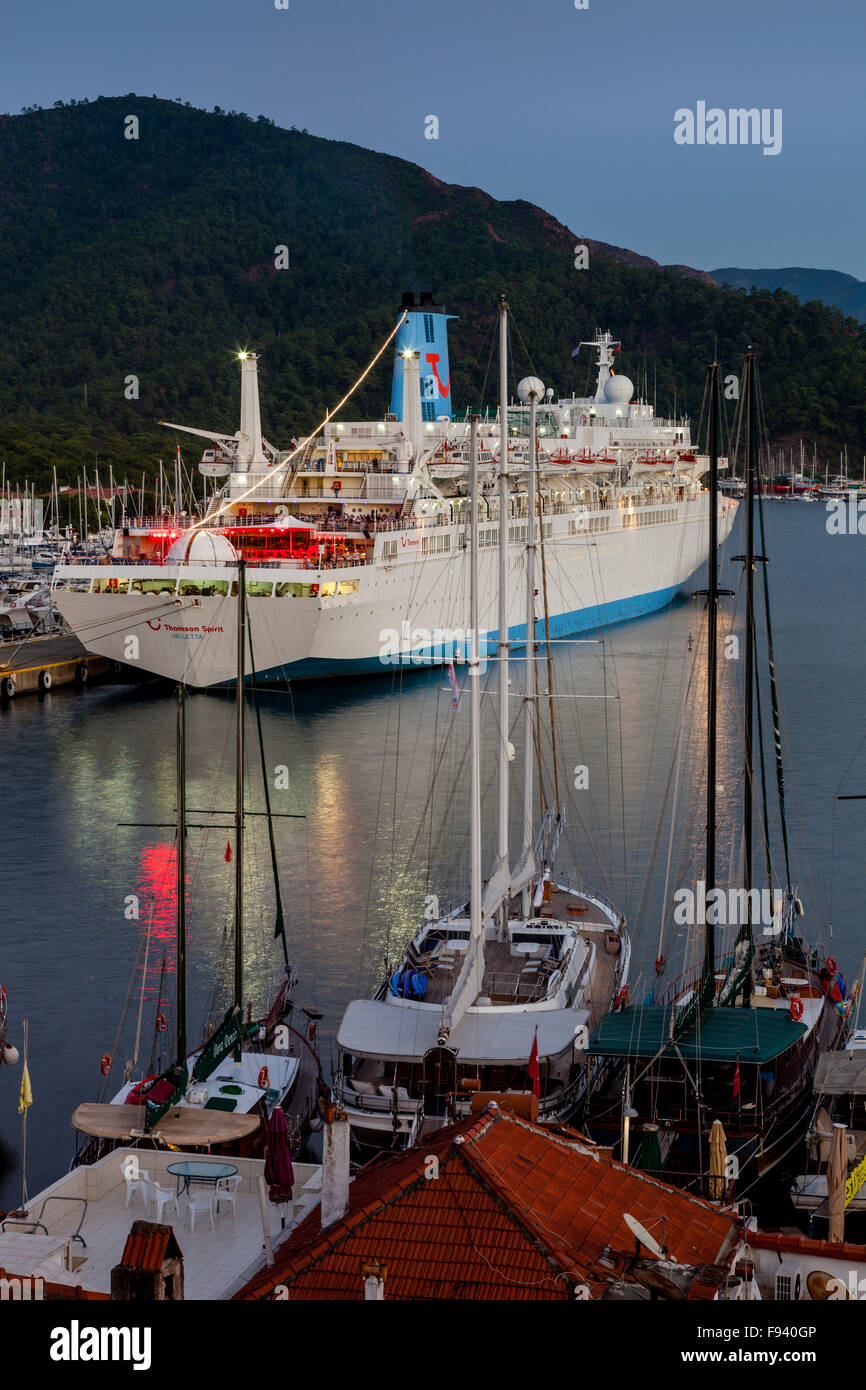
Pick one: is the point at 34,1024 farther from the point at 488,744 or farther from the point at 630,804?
the point at 488,744

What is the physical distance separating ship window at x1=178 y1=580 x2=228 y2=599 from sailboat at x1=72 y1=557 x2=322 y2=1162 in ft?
90.4

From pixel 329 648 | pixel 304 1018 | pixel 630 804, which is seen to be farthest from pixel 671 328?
pixel 304 1018

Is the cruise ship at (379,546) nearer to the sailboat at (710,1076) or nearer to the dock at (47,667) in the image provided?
the dock at (47,667)

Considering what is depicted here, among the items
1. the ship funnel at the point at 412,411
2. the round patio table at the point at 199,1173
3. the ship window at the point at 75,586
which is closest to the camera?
the round patio table at the point at 199,1173

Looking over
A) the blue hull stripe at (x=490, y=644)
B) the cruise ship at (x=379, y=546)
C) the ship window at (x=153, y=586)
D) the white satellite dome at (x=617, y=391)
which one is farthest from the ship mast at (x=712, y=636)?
the white satellite dome at (x=617, y=391)

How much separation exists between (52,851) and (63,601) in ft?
63.9

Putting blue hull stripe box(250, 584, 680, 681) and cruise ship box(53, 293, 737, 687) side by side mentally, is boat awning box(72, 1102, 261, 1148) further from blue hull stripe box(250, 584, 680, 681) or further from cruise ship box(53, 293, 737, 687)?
blue hull stripe box(250, 584, 680, 681)

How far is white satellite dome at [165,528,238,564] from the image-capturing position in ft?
157

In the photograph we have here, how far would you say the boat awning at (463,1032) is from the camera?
53.7ft

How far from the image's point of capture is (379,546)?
167 feet

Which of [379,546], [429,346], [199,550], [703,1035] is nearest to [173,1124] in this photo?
[703,1035]

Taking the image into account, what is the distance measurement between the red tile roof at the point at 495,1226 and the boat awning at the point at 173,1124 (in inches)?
157

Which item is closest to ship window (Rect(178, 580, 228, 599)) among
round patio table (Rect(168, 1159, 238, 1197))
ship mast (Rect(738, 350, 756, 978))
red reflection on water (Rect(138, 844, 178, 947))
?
red reflection on water (Rect(138, 844, 178, 947))

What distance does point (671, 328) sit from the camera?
7854 inches
